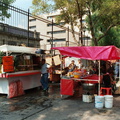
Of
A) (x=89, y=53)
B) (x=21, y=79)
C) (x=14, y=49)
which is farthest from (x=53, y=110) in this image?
(x=14, y=49)

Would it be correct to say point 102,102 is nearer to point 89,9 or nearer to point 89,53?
point 89,53

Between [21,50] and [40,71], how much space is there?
1927 millimetres

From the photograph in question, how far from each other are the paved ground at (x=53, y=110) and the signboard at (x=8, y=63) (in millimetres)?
1354

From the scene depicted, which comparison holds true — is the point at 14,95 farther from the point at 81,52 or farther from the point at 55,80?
the point at 55,80

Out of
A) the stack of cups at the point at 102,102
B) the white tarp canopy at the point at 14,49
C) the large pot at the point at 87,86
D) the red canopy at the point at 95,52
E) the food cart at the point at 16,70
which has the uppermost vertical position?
the white tarp canopy at the point at 14,49

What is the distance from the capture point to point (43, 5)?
1397 cm

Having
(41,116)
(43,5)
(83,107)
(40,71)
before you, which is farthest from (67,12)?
(41,116)

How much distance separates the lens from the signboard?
7.45 meters

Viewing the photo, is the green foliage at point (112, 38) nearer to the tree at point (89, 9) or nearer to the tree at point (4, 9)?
the tree at point (89, 9)

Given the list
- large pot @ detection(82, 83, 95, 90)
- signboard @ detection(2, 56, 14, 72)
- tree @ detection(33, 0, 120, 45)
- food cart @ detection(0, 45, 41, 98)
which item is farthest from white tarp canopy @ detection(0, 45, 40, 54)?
tree @ detection(33, 0, 120, 45)

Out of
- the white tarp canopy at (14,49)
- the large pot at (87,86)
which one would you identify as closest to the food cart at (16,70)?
the white tarp canopy at (14,49)

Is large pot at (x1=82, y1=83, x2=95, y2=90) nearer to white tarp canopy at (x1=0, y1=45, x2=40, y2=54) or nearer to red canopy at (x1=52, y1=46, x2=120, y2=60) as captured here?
red canopy at (x1=52, y1=46, x2=120, y2=60)

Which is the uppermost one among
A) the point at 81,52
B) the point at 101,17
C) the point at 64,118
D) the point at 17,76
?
the point at 101,17

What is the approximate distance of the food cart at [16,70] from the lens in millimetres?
7645
